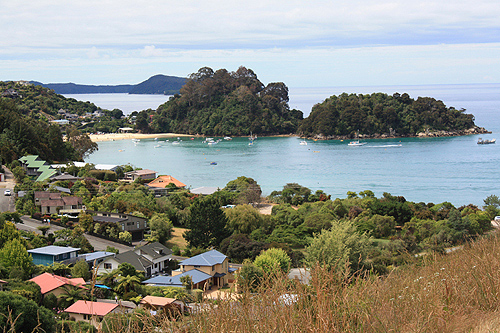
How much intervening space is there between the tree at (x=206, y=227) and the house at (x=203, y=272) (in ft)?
6.62

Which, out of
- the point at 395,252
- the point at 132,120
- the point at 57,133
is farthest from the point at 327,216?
the point at 132,120

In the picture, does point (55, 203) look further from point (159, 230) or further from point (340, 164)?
point (340, 164)

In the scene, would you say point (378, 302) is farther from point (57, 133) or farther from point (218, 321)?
point (57, 133)

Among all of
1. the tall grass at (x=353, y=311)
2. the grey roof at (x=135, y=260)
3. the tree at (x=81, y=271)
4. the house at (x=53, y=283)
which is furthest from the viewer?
the grey roof at (x=135, y=260)

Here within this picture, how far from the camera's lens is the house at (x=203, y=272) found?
28.9 feet

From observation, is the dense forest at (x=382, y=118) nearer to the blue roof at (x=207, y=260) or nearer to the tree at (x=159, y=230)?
the tree at (x=159, y=230)

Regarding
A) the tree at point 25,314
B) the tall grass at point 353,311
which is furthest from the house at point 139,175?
the tall grass at point 353,311

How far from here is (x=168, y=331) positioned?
5.24ft

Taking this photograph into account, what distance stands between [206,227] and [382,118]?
41528 mm

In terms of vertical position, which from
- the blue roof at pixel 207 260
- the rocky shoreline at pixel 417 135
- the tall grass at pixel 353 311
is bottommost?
the blue roof at pixel 207 260

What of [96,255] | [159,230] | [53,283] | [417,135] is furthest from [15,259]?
[417,135]

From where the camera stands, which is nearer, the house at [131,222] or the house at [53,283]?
the house at [53,283]

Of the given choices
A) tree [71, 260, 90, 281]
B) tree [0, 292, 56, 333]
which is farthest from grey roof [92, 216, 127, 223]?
tree [0, 292, 56, 333]

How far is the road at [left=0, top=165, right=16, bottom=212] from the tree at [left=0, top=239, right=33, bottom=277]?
6291mm
